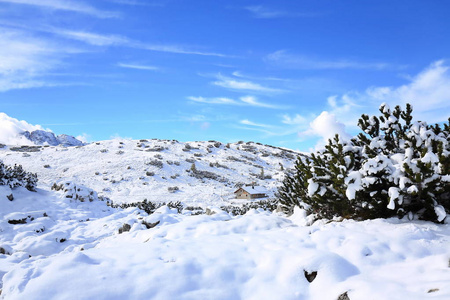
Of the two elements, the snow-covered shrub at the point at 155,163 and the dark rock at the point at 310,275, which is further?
the snow-covered shrub at the point at 155,163

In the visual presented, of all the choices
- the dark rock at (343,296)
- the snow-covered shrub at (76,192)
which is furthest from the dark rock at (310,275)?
the snow-covered shrub at (76,192)

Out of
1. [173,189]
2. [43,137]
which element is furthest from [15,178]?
[43,137]

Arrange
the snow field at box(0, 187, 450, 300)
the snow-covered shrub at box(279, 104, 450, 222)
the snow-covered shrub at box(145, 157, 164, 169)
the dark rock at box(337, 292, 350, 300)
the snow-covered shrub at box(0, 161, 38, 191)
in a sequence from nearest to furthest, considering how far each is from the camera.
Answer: the dark rock at box(337, 292, 350, 300) < the snow field at box(0, 187, 450, 300) < the snow-covered shrub at box(279, 104, 450, 222) < the snow-covered shrub at box(0, 161, 38, 191) < the snow-covered shrub at box(145, 157, 164, 169)

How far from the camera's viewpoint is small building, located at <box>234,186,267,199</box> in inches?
1214

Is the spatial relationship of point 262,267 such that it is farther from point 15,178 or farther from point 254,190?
point 254,190

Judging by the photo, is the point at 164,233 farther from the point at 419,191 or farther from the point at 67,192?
the point at 67,192

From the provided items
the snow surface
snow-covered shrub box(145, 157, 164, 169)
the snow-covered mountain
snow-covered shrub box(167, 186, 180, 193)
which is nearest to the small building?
snow-covered shrub box(167, 186, 180, 193)

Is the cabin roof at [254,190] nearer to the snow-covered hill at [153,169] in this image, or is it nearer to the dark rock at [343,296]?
the snow-covered hill at [153,169]

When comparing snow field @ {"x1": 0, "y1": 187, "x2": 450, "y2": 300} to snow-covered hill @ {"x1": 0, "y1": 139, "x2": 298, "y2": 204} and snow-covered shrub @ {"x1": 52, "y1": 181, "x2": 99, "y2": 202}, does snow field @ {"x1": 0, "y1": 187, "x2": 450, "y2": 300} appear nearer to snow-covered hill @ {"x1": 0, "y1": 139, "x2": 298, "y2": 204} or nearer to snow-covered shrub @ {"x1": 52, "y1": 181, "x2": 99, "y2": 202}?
snow-covered shrub @ {"x1": 52, "y1": 181, "x2": 99, "y2": 202}

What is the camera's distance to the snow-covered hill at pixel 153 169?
29.8m

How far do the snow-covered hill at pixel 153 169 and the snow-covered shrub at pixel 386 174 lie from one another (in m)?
15.1

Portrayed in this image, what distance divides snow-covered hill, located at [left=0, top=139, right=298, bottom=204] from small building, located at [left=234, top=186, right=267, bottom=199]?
100 cm

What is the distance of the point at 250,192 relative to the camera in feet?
103

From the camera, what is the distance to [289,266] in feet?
16.6
